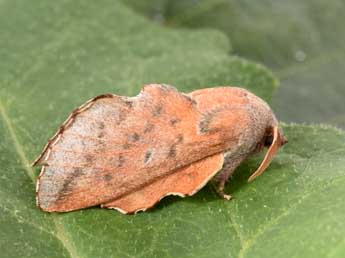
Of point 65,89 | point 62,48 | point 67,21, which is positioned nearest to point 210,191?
point 65,89

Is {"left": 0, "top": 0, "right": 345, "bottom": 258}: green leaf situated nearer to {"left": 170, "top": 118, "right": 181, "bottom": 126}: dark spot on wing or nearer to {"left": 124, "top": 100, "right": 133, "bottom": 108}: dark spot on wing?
{"left": 170, "top": 118, "right": 181, "bottom": 126}: dark spot on wing

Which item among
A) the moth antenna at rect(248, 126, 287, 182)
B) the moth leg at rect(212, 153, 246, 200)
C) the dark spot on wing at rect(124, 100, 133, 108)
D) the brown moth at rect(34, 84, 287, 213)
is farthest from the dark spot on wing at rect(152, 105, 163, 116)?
the moth antenna at rect(248, 126, 287, 182)

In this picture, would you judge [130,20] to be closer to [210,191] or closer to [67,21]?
[67,21]

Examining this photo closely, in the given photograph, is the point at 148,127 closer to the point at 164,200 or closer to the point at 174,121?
A: the point at 174,121

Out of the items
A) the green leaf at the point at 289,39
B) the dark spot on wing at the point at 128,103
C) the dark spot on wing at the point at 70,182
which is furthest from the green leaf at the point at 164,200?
the green leaf at the point at 289,39

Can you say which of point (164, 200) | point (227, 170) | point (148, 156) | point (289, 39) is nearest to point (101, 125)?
point (148, 156)

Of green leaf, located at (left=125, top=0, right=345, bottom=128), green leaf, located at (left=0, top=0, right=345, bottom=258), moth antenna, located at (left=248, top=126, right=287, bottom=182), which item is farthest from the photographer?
green leaf, located at (left=125, top=0, right=345, bottom=128)
